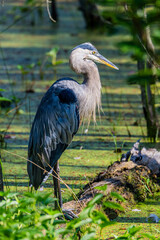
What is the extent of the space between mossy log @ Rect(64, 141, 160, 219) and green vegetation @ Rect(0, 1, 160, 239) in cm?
6

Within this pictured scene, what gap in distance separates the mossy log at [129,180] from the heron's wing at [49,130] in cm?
31

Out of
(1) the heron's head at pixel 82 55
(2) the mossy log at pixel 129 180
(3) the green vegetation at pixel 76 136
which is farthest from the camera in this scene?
(1) the heron's head at pixel 82 55

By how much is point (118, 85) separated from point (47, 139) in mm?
2882

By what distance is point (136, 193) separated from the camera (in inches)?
114

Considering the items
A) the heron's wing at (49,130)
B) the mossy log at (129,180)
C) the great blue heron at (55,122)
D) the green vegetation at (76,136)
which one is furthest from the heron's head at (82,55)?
the mossy log at (129,180)

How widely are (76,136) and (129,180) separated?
4.65 ft


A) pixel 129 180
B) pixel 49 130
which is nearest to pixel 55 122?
pixel 49 130

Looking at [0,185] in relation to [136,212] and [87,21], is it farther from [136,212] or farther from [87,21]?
[87,21]

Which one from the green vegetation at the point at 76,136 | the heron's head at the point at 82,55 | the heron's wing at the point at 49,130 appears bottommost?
the green vegetation at the point at 76,136

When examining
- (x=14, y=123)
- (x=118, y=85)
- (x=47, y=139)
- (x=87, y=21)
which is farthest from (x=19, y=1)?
(x=47, y=139)

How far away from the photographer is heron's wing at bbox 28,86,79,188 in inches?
109

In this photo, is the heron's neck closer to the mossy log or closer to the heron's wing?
the heron's wing

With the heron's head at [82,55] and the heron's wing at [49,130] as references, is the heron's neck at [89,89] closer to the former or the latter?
the heron's head at [82,55]

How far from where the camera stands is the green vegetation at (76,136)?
6.14ft
